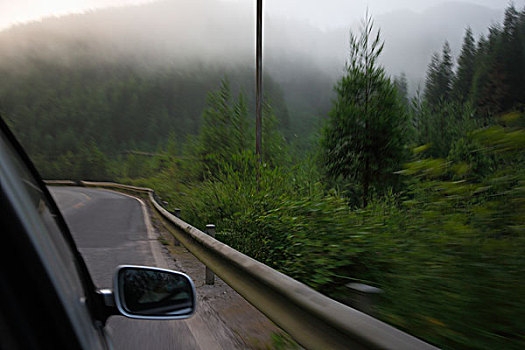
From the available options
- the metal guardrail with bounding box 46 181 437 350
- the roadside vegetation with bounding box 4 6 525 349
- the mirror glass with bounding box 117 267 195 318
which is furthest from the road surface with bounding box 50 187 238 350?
the roadside vegetation with bounding box 4 6 525 349

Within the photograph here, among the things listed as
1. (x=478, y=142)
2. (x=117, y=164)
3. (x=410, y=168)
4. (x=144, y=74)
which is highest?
(x=144, y=74)

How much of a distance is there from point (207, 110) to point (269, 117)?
4.51 metres

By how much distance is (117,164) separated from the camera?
237ft

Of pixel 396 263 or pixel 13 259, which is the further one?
pixel 396 263

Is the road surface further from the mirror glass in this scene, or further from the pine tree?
the pine tree

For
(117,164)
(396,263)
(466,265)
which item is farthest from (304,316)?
(117,164)

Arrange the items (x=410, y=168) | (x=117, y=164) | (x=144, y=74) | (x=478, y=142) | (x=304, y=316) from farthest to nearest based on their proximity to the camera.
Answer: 1. (x=144, y=74)
2. (x=117, y=164)
3. (x=410, y=168)
4. (x=478, y=142)
5. (x=304, y=316)

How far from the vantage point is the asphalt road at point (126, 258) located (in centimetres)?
329

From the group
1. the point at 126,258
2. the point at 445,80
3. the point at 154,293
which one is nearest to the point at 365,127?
the point at 445,80

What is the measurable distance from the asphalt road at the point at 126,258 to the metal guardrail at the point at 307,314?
2.07 ft

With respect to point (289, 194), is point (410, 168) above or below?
above

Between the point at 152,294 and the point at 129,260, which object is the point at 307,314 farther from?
the point at 129,260

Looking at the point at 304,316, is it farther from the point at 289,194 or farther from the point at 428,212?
the point at 289,194

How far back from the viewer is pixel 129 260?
22.7ft
